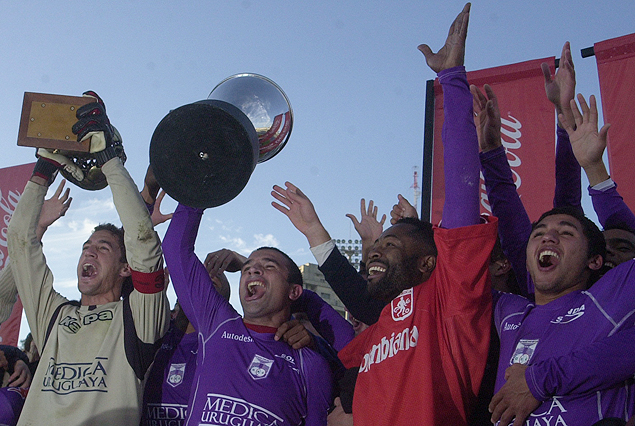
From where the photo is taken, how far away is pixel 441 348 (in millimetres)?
→ 2723

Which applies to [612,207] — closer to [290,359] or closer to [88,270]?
[290,359]

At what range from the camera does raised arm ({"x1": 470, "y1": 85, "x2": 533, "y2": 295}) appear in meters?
3.65

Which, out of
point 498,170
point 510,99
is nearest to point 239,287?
point 498,170

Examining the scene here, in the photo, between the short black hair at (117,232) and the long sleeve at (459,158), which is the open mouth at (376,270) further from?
the short black hair at (117,232)

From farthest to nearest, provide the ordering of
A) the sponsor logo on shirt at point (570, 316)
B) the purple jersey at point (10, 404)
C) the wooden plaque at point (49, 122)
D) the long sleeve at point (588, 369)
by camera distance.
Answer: the purple jersey at point (10, 404) < the wooden plaque at point (49, 122) < the sponsor logo on shirt at point (570, 316) < the long sleeve at point (588, 369)

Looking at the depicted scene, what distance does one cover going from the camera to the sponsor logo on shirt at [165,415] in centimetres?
399

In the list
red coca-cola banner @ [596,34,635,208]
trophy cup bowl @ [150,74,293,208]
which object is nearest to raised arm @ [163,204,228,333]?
trophy cup bowl @ [150,74,293,208]

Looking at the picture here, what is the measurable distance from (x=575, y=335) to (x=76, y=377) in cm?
273

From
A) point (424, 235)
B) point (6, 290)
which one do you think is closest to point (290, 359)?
point (424, 235)

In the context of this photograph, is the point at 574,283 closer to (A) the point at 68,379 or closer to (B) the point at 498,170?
(B) the point at 498,170

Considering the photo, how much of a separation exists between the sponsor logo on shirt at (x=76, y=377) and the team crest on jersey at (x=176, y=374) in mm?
502

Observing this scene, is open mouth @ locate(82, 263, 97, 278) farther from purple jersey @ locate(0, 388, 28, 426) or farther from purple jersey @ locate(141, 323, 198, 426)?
purple jersey @ locate(0, 388, 28, 426)

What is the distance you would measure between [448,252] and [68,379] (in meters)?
2.38

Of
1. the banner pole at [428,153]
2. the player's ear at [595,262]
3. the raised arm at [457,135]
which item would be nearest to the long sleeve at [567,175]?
the player's ear at [595,262]
